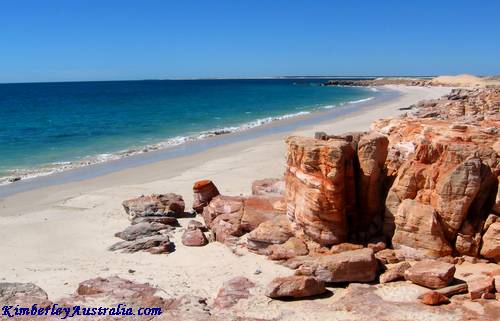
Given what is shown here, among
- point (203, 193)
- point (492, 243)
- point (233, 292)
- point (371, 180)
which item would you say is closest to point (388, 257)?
point (371, 180)

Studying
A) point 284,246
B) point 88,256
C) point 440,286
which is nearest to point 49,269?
point 88,256

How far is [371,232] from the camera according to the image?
10.6m

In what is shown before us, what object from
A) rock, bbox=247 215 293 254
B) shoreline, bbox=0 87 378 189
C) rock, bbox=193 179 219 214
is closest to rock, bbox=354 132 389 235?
rock, bbox=247 215 293 254

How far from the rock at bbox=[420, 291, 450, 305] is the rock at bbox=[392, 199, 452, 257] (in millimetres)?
1530

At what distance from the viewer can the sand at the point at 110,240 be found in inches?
377

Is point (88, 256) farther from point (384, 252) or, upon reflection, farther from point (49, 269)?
point (384, 252)

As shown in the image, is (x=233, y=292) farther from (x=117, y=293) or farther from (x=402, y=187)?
(x=402, y=187)

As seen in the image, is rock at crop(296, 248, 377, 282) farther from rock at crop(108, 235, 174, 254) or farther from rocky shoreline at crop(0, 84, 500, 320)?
rock at crop(108, 235, 174, 254)

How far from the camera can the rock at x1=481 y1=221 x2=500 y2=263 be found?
9.16m

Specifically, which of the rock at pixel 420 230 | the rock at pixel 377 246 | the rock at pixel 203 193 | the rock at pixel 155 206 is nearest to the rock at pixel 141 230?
the rock at pixel 155 206

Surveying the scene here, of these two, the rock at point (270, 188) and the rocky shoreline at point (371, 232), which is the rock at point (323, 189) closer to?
the rocky shoreline at point (371, 232)

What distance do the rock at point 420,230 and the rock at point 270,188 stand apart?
13.1 ft

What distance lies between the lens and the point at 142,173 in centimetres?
2106

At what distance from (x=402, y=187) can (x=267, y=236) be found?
2852mm
